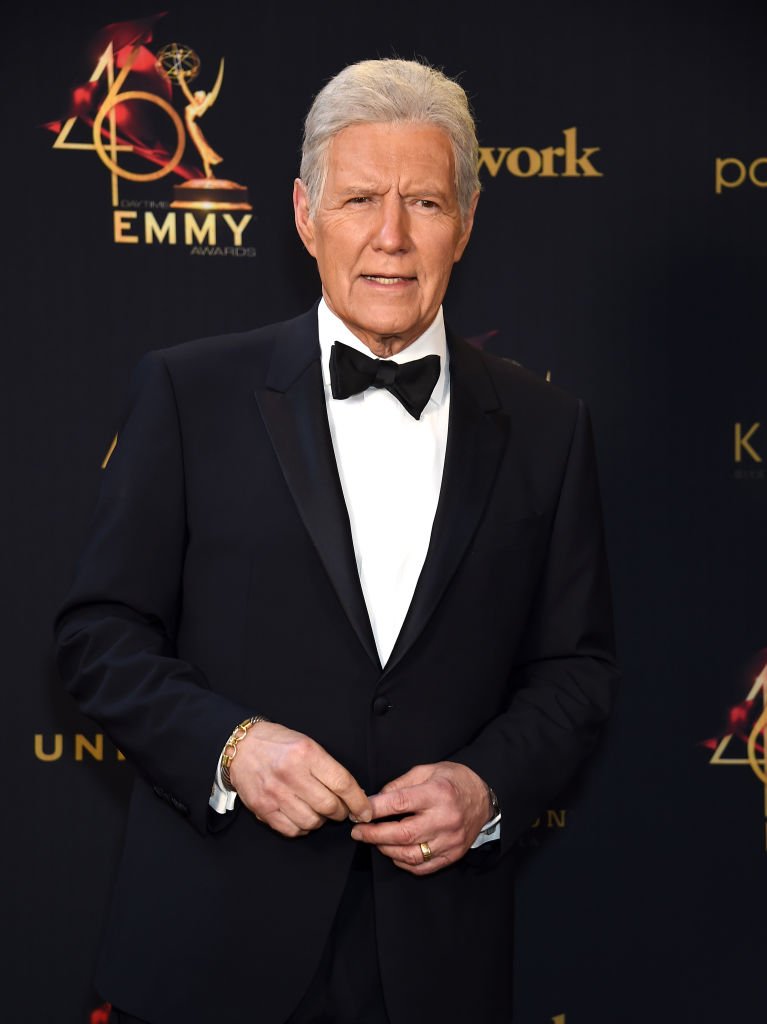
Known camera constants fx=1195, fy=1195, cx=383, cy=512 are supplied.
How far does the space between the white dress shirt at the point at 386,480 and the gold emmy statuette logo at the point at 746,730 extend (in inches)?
44.4

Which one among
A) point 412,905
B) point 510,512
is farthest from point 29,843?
point 510,512

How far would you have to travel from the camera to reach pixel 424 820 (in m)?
1.53

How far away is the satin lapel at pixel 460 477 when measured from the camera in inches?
64.1

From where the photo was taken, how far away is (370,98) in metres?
1.65

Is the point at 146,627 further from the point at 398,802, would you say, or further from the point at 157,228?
the point at 157,228

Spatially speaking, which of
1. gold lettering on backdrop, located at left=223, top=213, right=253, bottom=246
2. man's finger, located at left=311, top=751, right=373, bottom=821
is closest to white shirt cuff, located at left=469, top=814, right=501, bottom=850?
man's finger, located at left=311, top=751, right=373, bottom=821

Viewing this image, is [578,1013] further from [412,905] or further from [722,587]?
[412,905]

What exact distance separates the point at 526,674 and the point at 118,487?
2.26ft

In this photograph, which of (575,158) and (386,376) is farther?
(575,158)

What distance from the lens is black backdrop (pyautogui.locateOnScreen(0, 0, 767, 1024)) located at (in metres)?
2.44

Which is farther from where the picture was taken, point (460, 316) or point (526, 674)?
point (460, 316)

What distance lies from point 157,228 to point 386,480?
3.36 ft

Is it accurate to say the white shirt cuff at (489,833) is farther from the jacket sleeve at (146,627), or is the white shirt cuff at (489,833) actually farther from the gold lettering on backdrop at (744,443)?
the gold lettering on backdrop at (744,443)

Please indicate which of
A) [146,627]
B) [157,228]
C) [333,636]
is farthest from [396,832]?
[157,228]
